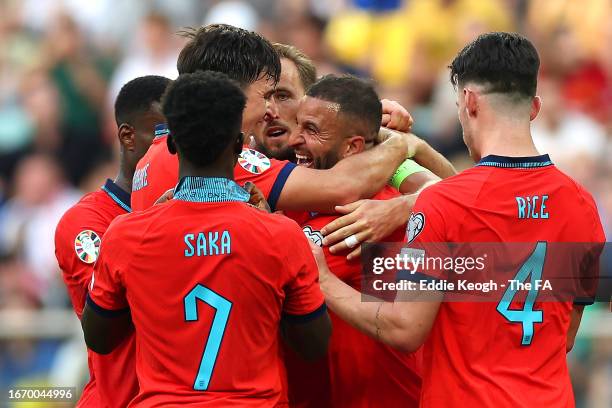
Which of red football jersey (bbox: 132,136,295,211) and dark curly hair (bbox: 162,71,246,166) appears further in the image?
red football jersey (bbox: 132,136,295,211)

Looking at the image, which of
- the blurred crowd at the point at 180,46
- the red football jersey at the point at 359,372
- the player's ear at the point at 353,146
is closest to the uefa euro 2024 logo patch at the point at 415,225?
the red football jersey at the point at 359,372

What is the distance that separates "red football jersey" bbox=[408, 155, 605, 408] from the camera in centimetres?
472

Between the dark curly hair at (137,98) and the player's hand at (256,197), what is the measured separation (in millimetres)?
1111

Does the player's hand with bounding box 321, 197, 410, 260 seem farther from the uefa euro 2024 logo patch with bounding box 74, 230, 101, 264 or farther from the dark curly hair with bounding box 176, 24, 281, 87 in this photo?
the uefa euro 2024 logo patch with bounding box 74, 230, 101, 264

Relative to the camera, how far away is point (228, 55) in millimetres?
5016

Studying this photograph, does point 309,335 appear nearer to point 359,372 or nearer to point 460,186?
point 359,372

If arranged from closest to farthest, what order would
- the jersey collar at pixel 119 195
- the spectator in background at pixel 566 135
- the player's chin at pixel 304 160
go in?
the player's chin at pixel 304 160 < the jersey collar at pixel 119 195 < the spectator in background at pixel 566 135

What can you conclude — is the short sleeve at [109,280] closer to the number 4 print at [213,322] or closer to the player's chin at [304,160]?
the number 4 print at [213,322]

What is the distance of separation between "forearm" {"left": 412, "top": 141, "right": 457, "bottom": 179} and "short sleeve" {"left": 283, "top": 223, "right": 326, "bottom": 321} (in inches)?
57.1

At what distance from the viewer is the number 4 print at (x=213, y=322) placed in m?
4.33

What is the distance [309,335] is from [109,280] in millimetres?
833

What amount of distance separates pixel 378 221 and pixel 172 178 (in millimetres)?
966

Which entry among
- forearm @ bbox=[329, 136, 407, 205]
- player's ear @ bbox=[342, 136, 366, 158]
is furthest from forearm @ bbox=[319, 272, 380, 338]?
player's ear @ bbox=[342, 136, 366, 158]

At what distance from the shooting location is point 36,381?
9250 mm
